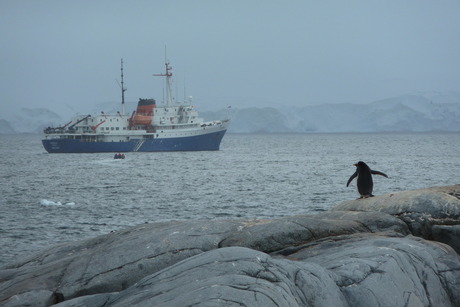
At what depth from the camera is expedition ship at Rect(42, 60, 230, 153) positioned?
80.1m

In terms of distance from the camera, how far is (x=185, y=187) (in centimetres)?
3547

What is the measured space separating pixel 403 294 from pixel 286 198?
2206 cm

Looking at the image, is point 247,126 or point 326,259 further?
point 247,126

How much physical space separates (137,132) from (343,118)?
108334mm

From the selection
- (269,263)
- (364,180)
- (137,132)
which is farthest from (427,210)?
(137,132)

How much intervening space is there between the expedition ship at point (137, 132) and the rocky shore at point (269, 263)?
7102cm

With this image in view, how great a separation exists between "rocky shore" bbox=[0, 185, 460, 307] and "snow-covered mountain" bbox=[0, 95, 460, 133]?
5952 inches

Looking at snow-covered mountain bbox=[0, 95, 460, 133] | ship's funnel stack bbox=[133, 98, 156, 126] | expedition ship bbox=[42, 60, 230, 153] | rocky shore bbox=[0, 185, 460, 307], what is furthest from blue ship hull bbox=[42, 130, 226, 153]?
snow-covered mountain bbox=[0, 95, 460, 133]

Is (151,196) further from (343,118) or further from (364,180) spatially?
(343,118)

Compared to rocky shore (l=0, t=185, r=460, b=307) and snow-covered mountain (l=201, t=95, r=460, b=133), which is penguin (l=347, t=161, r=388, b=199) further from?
snow-covered mountain (l=201, t=95, r=460, b=133)

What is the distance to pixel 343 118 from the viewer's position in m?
177

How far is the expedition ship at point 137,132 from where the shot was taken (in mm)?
80062

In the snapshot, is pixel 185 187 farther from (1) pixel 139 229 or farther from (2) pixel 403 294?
(2) pixel 403 294

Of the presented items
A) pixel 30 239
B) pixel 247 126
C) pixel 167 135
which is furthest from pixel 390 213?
pixel 247 126
